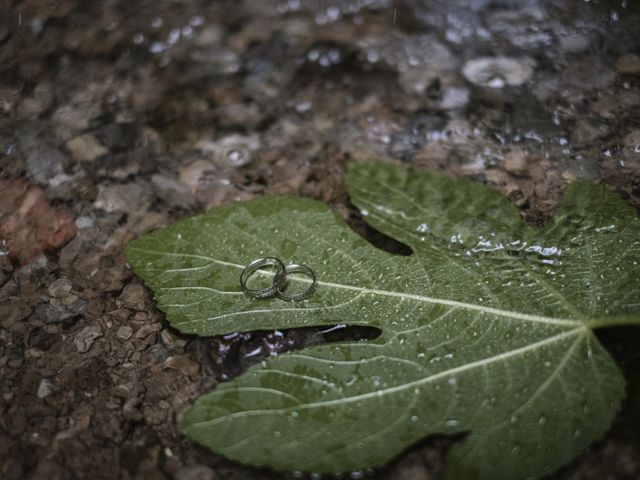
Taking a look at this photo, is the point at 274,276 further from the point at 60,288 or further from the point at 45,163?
the point at 45,163

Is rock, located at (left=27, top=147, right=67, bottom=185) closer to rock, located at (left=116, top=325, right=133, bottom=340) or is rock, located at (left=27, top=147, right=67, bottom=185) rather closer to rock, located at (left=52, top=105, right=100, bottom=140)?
rock, located at (left=52, top=105, right=100, bottom=140)

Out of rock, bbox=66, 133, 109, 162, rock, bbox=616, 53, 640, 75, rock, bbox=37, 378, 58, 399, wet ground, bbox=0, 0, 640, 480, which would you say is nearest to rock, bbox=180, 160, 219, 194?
wet ground, bbox=0, 0, 640, 480

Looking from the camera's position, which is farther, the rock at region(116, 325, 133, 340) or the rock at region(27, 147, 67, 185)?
the rock at region(27, 147, 67, 185)

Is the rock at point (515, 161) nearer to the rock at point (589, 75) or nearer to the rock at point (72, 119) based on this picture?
the rock at point (589, 75)

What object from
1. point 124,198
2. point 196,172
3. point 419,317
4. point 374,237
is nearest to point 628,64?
point 374,237

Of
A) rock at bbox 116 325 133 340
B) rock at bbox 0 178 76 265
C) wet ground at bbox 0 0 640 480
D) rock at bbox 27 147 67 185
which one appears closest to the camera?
wet ground at bbox 0 0 640 480

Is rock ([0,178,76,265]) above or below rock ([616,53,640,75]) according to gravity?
above

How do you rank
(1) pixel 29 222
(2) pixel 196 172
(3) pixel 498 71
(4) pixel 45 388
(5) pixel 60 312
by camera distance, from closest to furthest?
(4) pixel 45 388
(5) pixel 60 312
(1) pixel 29 222
(2) pixel 196 172
(3) pixel 498 71
